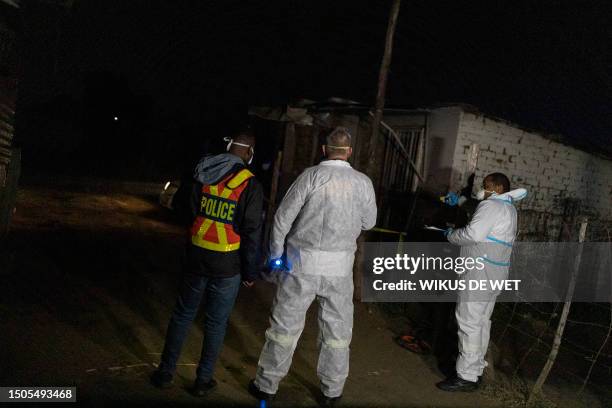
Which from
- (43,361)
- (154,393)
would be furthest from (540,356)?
(43,361)

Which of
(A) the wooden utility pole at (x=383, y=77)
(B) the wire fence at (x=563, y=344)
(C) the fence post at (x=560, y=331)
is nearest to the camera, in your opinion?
(C) the fence post at (x=560, y=331)

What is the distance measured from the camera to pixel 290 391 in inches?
160

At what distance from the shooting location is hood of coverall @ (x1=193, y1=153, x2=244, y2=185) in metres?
3.63

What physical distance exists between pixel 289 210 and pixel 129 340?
7.43 feet

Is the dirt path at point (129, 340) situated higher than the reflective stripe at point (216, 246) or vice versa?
the reflective stripe at point (216, 246)

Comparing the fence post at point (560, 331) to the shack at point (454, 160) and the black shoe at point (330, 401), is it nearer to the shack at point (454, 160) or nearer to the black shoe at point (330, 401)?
the black shoe at point (330, 401)

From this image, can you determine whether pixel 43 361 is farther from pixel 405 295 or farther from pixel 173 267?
pixel 405 295

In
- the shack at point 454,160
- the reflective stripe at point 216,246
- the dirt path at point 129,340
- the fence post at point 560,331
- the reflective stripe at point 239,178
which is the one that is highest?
the shack at point 454,160

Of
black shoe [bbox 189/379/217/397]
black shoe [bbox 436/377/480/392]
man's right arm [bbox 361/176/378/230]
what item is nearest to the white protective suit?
black shoe [bbox 436/377/480/392]

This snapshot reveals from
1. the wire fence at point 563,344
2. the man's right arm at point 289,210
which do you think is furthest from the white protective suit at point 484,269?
the man's right arm at point 289,210

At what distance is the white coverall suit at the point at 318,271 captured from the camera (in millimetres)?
3705

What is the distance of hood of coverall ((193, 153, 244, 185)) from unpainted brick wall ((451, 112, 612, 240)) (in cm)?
571

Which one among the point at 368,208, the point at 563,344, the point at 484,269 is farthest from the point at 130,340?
the point at 563,344

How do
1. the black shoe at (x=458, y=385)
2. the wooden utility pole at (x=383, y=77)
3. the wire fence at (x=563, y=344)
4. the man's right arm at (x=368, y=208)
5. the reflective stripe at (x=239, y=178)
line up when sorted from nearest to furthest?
the reflective stripe at (x=239, y=178)
the man's right arm at (x=368, y=208)
the black shoe at (x=458, y=385)
the wire fence at (x=563, y=344)
the wooden utility pole at (x=383, y=77)
